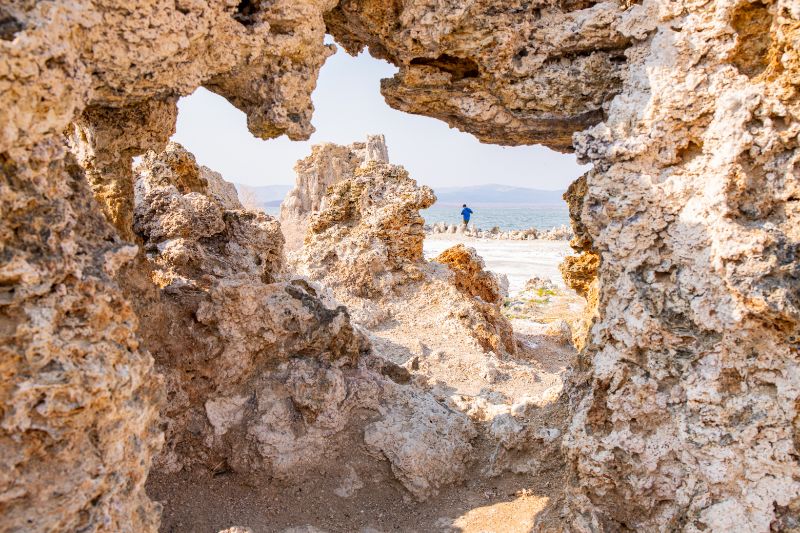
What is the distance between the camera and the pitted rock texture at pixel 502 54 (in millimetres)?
4450

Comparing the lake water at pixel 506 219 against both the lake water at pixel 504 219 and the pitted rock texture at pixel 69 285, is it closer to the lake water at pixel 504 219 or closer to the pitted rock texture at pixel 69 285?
the lake water at pixel 504 219

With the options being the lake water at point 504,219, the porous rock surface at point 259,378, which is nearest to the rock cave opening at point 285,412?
the porous rock surface at point 259,378

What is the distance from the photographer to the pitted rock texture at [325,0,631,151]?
14.6 feet

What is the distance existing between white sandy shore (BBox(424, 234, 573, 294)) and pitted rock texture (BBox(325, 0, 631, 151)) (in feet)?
35.5

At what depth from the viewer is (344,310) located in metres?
5.15

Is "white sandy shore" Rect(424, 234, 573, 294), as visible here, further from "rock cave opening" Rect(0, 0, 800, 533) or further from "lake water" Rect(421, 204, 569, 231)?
"rock cave opening" Rect(0, 0, 800, 533)

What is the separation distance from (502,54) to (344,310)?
2.56 metres

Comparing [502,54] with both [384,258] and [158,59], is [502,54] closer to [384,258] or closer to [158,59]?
[158,59]

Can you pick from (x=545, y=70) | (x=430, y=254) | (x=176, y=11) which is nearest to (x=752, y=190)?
(x=545, y=70)

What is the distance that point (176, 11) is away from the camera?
3.22 meters

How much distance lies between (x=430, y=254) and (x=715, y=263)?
1603 cm

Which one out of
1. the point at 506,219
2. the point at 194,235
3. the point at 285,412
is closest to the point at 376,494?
the point at 285,412

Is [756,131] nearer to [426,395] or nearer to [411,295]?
[426,395]

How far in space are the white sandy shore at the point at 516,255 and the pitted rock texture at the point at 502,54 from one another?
10806 millimetres
